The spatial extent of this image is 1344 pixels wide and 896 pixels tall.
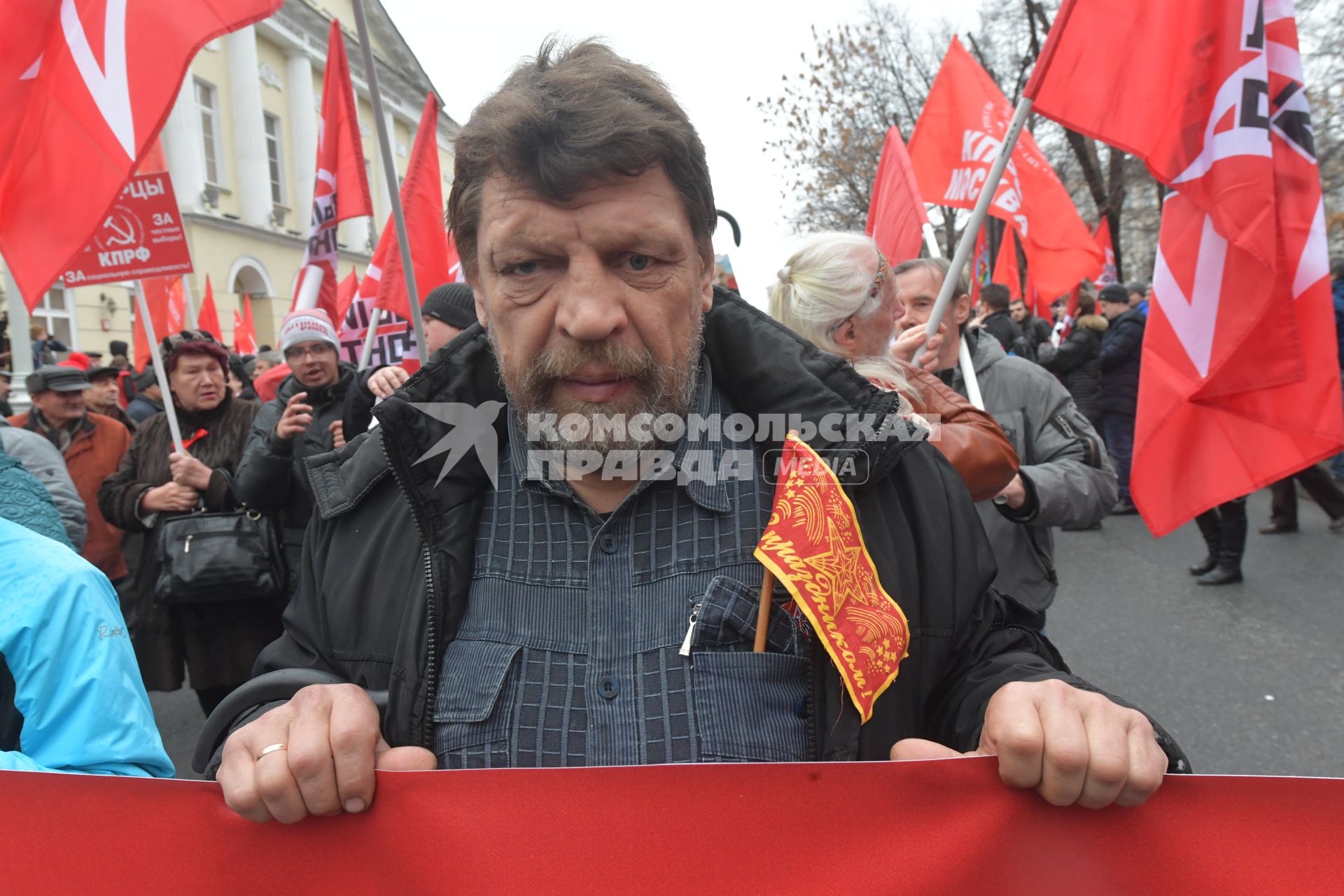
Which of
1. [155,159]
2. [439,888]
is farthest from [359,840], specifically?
[155,159]

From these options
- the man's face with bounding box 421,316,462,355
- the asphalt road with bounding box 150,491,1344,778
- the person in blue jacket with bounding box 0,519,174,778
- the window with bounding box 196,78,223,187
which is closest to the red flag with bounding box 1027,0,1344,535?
the asphalt road with bounding box 150,491,1344,778

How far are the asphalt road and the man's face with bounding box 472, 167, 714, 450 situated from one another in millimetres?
3192

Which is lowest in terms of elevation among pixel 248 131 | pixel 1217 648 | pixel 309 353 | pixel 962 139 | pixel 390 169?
pixel 1217 648

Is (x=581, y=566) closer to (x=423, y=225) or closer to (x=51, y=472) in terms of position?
(x=51, y=472)

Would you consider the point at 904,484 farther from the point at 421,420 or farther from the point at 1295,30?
the point at 1295,30

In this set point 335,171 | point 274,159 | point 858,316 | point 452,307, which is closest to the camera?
point 858,316

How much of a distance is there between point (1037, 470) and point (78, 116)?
2.95 metres

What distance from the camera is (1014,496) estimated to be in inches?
113

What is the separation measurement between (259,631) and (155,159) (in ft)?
7.83

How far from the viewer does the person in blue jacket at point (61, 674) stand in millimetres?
1464

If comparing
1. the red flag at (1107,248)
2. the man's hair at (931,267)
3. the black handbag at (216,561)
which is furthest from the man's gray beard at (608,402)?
the red flag at (1107,248)

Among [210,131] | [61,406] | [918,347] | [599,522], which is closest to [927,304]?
[918,347]

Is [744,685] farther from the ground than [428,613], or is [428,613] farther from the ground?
[428,613]

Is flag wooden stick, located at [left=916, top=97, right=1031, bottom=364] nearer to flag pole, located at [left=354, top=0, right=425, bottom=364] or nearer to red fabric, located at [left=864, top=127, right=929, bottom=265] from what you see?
red fabric, located at [left=864, top=127, right=929, bottom=265]
